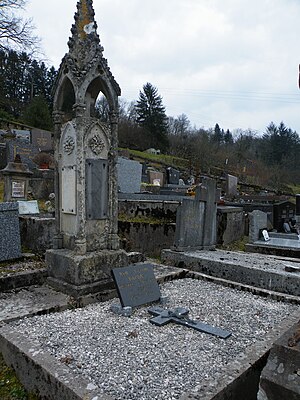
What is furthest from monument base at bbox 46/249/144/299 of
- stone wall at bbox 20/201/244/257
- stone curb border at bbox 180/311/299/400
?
stone curb border at bbox 180/311/299/400

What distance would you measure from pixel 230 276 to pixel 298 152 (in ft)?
162

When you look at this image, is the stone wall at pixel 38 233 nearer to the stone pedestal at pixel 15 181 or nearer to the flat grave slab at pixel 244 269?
the flat grave slab at pixel 244 269

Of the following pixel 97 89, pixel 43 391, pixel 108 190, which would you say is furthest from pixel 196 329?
pixel 97 89

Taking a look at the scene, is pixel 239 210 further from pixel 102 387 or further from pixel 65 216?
pixel 102 387

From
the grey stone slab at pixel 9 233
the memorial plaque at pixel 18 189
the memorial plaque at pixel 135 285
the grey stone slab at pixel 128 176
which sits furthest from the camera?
the grey stone slab at pixel 128 176

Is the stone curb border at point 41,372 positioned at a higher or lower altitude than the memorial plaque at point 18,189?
lower

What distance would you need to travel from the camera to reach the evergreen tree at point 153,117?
45.3 metres

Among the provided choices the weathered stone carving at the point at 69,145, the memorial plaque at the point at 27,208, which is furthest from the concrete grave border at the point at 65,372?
the memorial plaque at the point at 27,208

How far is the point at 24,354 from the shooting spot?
106 inches

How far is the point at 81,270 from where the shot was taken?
433cm

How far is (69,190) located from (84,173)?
0.39 metres

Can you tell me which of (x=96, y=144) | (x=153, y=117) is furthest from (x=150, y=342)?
(x=153, y=117)

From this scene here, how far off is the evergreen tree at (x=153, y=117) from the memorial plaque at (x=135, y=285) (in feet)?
137

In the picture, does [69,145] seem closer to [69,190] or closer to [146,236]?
[69,190]
